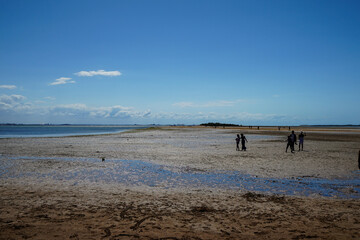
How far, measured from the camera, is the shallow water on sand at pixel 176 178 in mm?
11094

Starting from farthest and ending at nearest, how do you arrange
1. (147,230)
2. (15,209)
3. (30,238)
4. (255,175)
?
1. (255,175)
2. (15,209)
3. (147,230)
4. (30,238)

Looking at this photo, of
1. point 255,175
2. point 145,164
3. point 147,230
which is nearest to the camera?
point 147,230

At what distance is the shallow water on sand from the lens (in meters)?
11.1

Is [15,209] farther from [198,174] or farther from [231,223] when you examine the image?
[198,174]

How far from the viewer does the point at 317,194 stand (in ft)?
33.8

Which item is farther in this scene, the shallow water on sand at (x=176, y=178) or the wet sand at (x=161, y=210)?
the shallow water on sand at (x=176, y=178)

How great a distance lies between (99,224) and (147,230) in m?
1.45

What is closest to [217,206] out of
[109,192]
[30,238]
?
[109,192]

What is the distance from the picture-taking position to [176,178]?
13.4m

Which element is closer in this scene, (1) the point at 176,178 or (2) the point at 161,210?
(2) the point at 161,210

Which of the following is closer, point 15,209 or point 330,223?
point 330,223

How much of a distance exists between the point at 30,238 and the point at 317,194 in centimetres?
1009

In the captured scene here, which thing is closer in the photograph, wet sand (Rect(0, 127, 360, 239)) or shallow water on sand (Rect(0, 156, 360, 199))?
wet sand (Rect(0, 127, 360, 239))

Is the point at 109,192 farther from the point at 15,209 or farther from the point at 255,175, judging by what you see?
the point at 255,175
